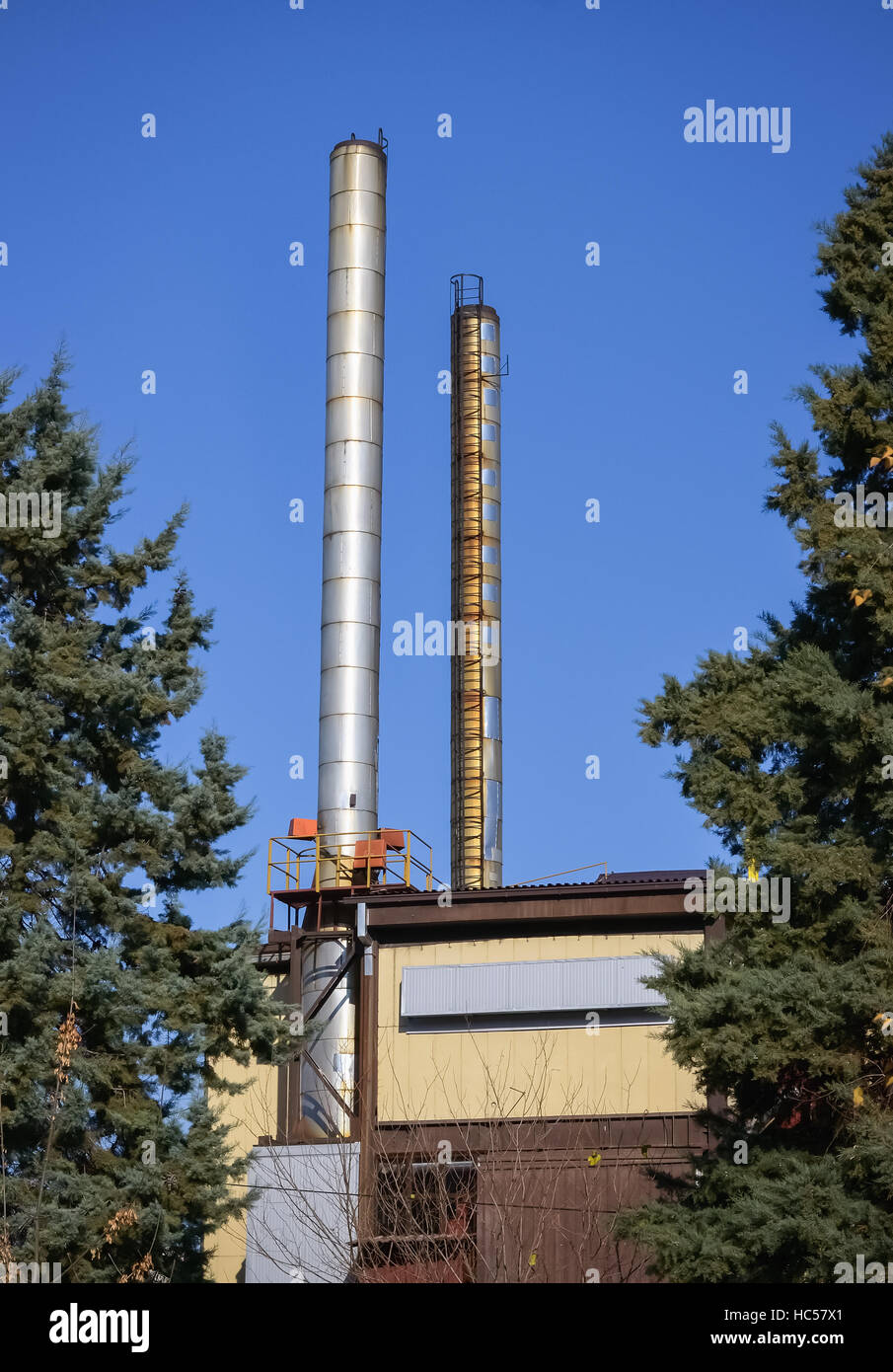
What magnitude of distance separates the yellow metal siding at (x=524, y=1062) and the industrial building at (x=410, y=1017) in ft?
0.11

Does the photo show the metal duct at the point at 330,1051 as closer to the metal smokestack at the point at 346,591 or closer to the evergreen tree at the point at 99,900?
the metal smokestack at the point at 346,591

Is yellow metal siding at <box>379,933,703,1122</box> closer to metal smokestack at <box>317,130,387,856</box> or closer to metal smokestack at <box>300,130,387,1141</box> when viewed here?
metal smokestack at <box>300,130,387,1141</box>

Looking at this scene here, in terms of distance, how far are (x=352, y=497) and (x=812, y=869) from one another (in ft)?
62.7

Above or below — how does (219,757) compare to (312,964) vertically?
above

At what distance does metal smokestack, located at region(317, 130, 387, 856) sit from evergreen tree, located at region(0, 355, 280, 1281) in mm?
10297

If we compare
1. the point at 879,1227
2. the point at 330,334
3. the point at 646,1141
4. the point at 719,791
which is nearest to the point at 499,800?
the point at 330,334

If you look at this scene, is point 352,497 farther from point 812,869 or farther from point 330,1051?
point 812,869

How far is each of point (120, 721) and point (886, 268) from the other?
1035cm

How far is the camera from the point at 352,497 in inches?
1299


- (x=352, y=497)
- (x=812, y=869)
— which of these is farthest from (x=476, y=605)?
(x=812, y=869)

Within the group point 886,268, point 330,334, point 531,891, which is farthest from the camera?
point 330,334

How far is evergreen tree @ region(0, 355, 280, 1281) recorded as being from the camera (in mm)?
17922

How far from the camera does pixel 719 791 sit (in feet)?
56.0

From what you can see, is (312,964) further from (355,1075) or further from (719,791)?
(719,791)
